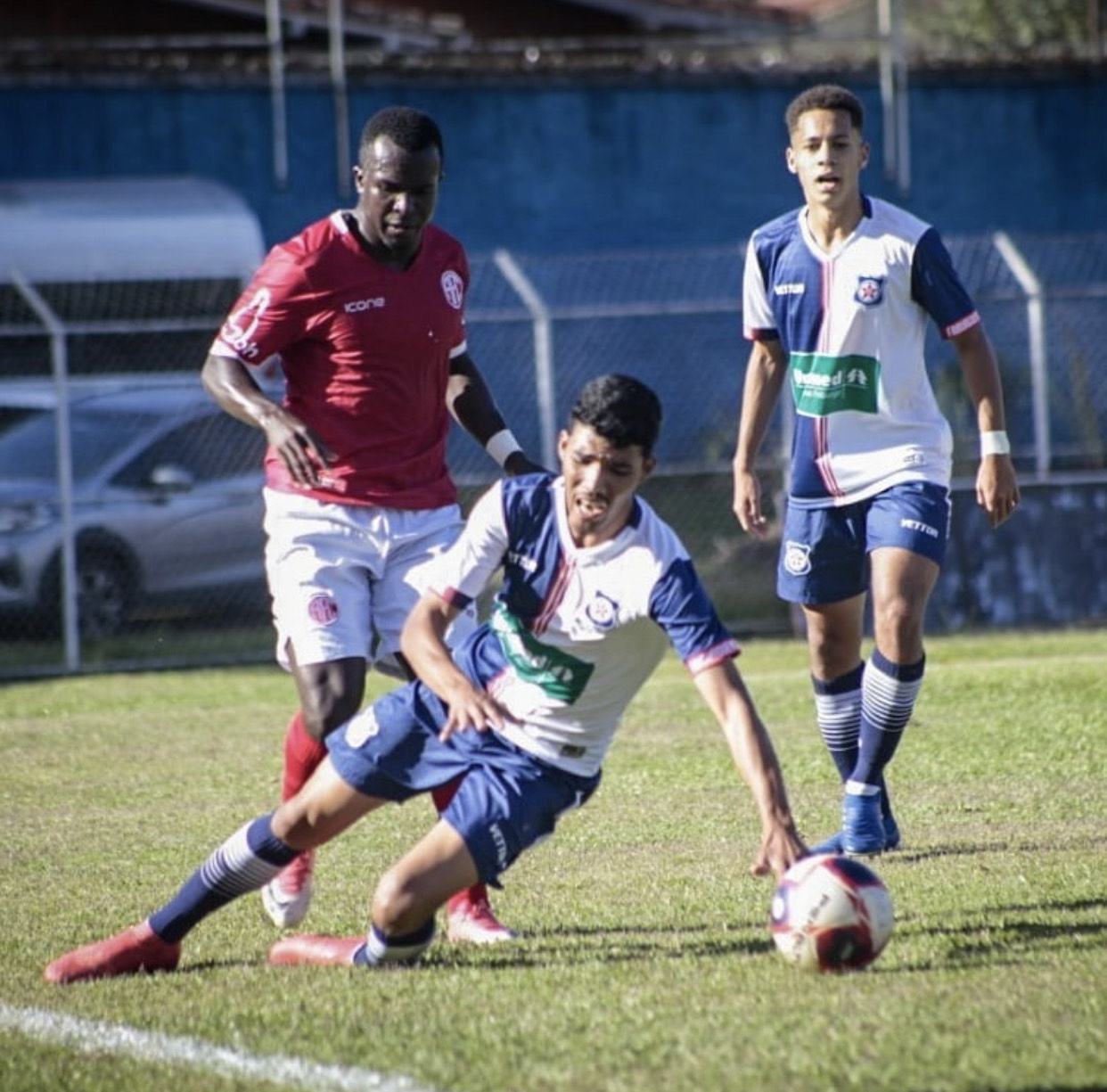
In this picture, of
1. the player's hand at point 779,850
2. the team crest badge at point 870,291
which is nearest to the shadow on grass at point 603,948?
the player's hand at point 779,850

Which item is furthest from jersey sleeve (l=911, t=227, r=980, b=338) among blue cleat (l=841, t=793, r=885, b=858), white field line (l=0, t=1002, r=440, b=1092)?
white field line (l=0, t=1002, r=440, b=1092)

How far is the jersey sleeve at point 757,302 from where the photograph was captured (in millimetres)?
7211

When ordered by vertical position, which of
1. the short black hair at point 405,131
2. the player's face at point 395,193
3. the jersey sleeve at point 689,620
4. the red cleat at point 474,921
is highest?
the short black hair at point 405,131

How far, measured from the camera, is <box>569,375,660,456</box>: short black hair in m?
5.16

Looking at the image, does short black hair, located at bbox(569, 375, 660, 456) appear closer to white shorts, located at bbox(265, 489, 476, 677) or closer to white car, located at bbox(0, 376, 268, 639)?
white shorts, located at bbox(265, 489, 476, 677)

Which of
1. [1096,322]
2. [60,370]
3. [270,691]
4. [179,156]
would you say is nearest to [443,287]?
[270,691]

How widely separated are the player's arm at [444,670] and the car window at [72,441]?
375 inches

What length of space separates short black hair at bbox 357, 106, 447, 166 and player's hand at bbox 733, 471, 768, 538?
1.74 metres

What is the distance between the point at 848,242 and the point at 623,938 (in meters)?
2.57

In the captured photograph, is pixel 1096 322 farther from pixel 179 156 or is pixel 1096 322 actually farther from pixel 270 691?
pixel 270 691

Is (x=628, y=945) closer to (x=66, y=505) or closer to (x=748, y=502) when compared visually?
(x=748, y=502)

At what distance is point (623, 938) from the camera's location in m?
5.84

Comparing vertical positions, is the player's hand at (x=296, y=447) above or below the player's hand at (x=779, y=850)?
above

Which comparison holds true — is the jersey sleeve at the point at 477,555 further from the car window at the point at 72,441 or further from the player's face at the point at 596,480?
the car window at the point at 72,441
